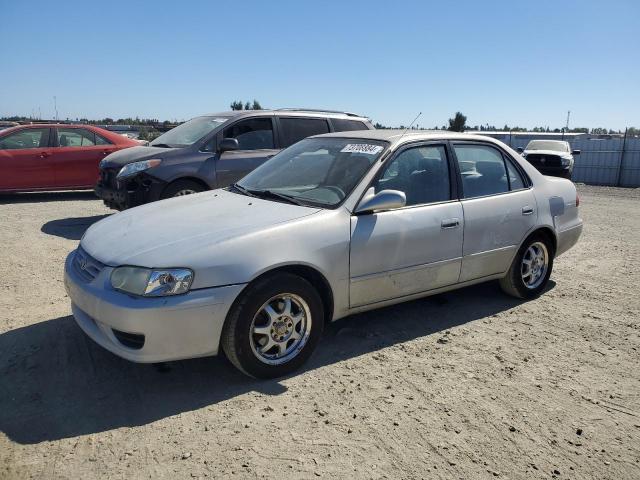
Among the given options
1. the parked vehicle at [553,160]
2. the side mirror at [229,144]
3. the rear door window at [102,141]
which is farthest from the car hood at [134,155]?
the parked vehicle at [553,160]

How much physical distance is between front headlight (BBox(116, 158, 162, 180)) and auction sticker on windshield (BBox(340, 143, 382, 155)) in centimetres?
390

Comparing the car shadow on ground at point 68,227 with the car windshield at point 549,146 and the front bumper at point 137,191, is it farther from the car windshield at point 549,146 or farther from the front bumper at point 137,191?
the car windshield at point 549,146

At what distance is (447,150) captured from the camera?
462cm

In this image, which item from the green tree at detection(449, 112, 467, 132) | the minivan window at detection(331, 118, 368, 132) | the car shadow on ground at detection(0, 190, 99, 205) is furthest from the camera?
the green tree at detection(449, 112, 467, 132)

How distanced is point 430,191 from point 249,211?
5.05ft

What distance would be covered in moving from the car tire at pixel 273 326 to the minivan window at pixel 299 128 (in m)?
5.05

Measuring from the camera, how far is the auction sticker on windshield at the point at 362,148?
13.8 feet

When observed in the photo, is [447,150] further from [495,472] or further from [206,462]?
[206,462]

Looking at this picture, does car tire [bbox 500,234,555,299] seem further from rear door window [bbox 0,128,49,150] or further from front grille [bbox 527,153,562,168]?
front grille [bbox 527,153,562,168]

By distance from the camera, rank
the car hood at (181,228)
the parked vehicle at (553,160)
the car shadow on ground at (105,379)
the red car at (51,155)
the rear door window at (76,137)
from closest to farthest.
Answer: the car shadow on ground at (105,379) < the car hood at (181,228) < the red car at (51,155) < the rear door window at (76,137) < the parked vehicle at (553,160)

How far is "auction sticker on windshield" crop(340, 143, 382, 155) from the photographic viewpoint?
13.8 feet

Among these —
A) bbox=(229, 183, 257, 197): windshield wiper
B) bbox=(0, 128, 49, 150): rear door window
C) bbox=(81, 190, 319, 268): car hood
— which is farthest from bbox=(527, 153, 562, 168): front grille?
bbox=(81, 190, 319, 268): car hood

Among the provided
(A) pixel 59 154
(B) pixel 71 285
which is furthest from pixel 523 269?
(A) pixel 59 154

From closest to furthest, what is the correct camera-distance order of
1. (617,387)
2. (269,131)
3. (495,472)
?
(495,472), (617,387), (269,131)
